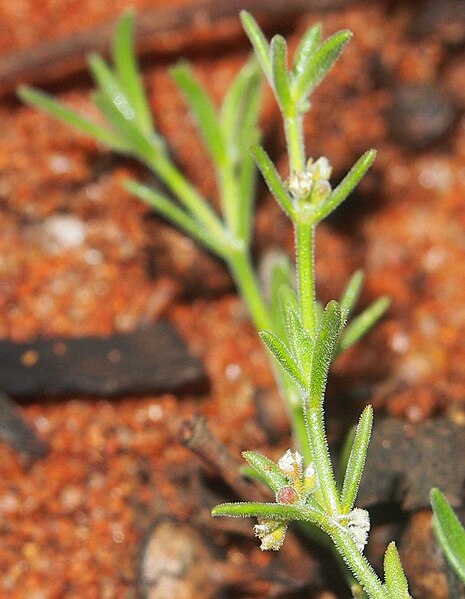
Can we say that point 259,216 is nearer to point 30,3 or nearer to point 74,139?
point 74,139

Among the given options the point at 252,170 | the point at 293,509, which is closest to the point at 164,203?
the point at 252,170

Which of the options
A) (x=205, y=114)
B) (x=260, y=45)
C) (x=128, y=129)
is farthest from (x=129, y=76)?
(x=260, y=45)

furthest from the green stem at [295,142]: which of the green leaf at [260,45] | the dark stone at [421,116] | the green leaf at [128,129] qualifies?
the dark stone at [421,116]

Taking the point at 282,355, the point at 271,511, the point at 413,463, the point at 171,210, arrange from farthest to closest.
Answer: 1. the point at 171,210
2. the point at 413,463
3. the point at 282,355
4. the point at 271,511

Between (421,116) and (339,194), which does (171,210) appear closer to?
(339,194)

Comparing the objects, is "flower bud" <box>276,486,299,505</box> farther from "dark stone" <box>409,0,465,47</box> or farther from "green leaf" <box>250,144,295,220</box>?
"dark stone" <box>409,0,465,47</box>

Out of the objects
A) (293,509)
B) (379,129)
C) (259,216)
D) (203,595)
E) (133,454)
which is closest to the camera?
(293,509)
